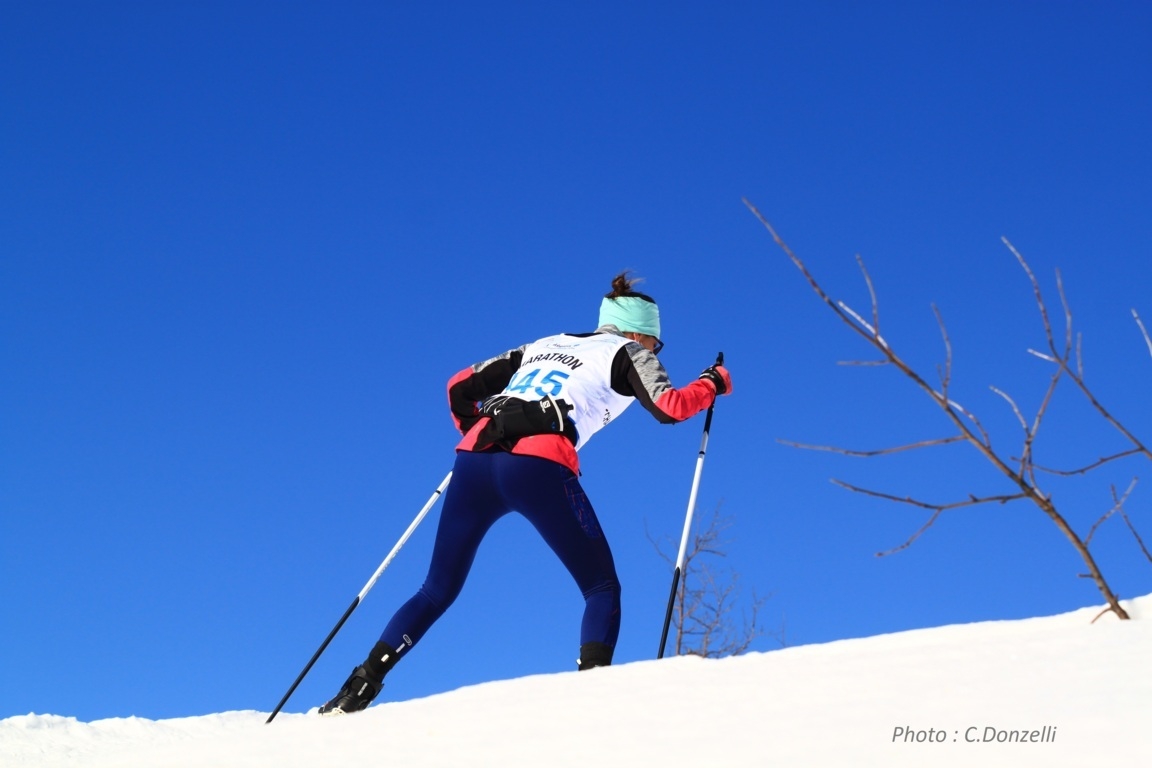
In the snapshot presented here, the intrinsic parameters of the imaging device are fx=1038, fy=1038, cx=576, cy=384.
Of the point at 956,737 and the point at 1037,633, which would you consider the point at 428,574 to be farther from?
the point at 956,737

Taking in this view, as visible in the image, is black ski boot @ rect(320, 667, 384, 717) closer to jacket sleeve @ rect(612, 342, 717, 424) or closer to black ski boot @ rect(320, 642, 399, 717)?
black ski boot @ rect(320, 642, 399, 717)

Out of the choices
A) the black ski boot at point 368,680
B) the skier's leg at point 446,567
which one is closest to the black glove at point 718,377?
the skier's leg at point 446,567

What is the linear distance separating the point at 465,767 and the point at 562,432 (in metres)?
2.13

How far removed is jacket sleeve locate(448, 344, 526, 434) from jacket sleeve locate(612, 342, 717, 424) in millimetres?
547

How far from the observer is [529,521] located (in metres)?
3.86

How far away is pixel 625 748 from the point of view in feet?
6.07

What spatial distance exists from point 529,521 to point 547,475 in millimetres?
188

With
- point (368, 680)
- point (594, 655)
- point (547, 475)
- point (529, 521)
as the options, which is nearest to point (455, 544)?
point (529, 521)

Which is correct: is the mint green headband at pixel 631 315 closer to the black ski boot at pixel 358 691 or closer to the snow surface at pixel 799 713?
the black ski boot at pixel 358 691

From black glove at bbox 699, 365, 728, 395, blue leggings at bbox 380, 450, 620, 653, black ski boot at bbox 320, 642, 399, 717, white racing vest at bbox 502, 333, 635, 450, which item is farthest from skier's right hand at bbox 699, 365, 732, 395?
black ski boot at bbox 320, 642, 399, 717

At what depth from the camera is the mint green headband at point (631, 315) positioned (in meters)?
4.55

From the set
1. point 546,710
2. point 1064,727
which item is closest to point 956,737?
point 1064,727

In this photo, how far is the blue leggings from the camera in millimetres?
3791

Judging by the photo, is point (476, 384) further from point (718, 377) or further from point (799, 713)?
point (799, 713)
